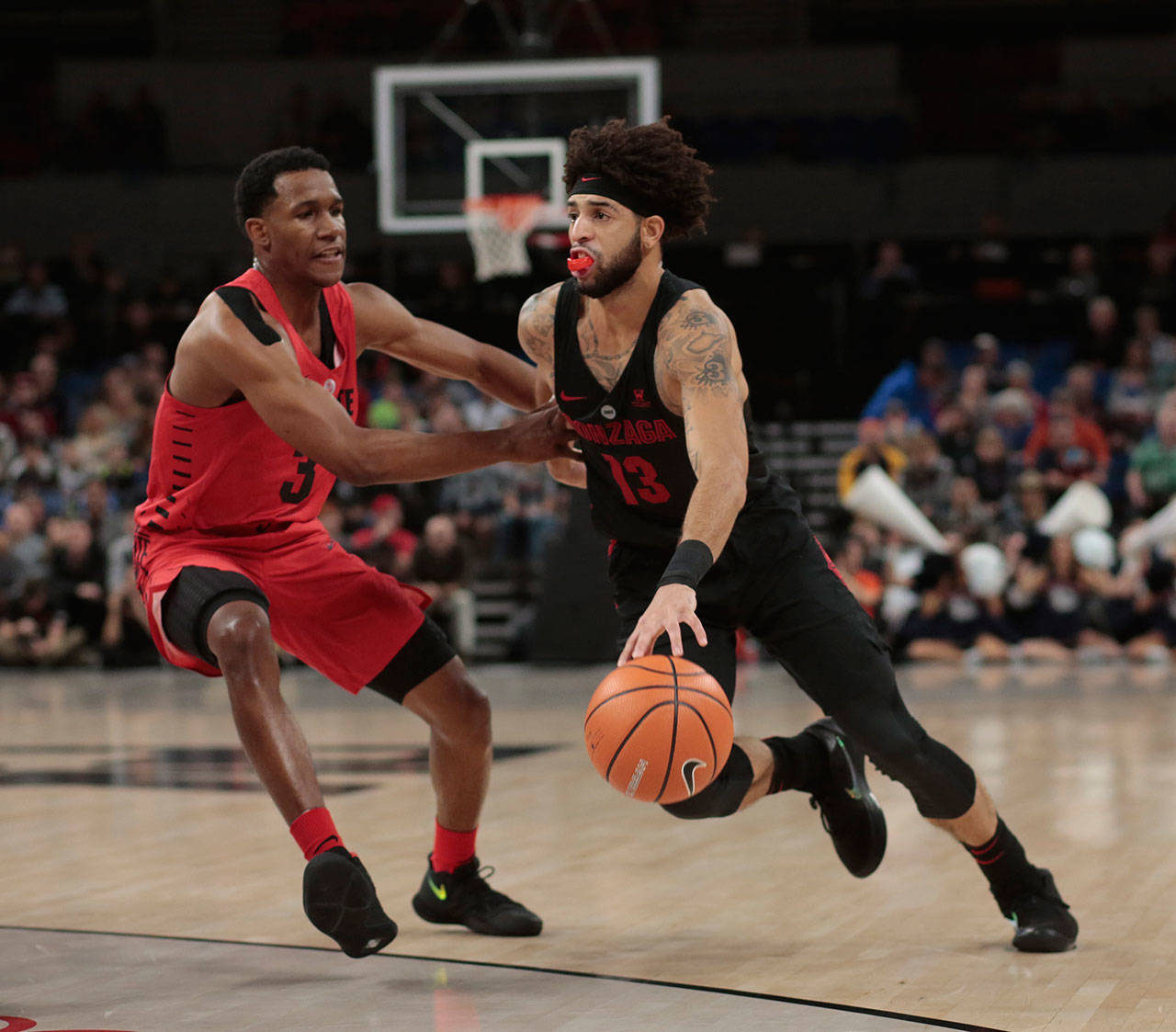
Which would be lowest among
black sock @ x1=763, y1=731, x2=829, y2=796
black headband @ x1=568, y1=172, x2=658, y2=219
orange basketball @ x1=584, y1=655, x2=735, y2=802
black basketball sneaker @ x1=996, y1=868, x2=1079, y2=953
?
black basketball sneaker @ x1=996, y1=868, x2=1079, y2=953

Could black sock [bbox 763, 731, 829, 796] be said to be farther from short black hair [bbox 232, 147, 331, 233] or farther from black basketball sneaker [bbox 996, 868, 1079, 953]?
short black hair [bbox 232, 147, 331, 233]

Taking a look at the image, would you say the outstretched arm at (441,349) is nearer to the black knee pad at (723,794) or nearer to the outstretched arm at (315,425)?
the outstretched arm at (315,425)

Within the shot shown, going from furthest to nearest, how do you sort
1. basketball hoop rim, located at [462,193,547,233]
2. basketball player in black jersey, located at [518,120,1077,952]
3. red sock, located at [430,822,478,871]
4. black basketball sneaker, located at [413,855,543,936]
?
basketball hoop rim, located at [462,193,547,233] < red sock, located at [430,822,478,871] < black basketball sneaker, located at [413,855,543,936] < basketball player in black jersey, located at [518,120,1077,952]

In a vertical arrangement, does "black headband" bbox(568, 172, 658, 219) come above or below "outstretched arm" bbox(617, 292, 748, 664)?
above

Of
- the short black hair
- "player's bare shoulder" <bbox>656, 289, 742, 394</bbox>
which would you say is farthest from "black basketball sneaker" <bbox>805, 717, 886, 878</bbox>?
the short black hair

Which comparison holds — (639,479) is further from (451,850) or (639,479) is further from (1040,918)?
(1040,918)

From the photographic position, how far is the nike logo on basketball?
3777 mm

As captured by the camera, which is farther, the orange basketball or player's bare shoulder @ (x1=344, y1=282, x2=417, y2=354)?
player's bare shoulder @ (x1=344, y1=282, x2=417, y2=354)

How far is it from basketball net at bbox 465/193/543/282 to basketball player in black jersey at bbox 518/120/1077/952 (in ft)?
30.8

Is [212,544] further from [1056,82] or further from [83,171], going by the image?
[1056,82]

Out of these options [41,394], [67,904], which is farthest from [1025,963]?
[41,394]

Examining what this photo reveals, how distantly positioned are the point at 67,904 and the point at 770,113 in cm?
1671

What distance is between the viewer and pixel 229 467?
435cm

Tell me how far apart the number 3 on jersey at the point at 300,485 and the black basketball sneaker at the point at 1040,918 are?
2141 millimetres
